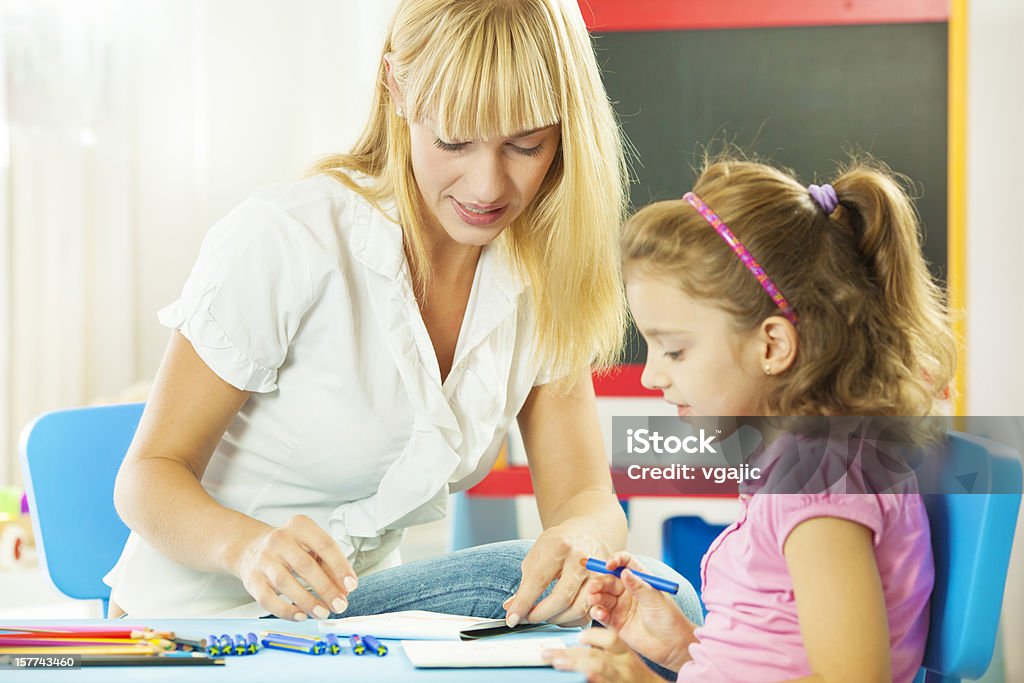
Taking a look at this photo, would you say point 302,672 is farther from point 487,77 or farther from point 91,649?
point 487,77

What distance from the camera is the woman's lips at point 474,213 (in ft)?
3.25

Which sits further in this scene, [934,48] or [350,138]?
[350,138]

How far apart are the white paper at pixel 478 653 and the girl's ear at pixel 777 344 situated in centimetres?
25

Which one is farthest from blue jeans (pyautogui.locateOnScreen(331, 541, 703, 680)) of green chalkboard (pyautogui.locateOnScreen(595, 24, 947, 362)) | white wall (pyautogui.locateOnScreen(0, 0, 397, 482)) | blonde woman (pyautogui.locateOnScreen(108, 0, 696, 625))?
white wall (pyautogui.locateOnScreen(0, 0, 397, 482))

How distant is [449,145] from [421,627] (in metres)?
0.41

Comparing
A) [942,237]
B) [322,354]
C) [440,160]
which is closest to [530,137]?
[440,160]

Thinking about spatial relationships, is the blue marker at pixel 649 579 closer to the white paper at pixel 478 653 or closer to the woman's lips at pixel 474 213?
the white paper at pixel 478 653

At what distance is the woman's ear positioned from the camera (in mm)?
1004

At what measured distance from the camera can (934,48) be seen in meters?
1.83

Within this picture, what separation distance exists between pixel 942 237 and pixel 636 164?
0.52 meters

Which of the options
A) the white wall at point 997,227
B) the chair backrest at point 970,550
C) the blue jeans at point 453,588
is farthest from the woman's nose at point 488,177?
the white wall at point 997,227

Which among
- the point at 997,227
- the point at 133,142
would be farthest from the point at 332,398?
the point at 133,142

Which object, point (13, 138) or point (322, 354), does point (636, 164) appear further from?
point (13, 138)

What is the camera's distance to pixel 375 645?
2.39 ft
